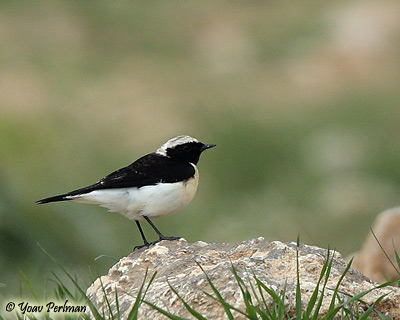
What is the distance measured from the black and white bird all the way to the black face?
0.54ft

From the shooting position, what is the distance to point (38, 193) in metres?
12.3

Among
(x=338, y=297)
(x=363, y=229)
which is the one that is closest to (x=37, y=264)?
(x=338, y=297)

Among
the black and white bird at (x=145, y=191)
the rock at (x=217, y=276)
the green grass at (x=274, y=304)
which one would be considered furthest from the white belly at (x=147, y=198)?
the green grass at (x=274, y=304)

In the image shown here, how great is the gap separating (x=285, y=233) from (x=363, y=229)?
165 centimetres

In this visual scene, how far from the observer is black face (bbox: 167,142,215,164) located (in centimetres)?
666

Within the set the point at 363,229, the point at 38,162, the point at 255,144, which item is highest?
the point at 38,162

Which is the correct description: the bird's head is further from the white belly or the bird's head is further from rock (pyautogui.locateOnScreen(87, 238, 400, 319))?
rock (pyautogui.locateOnScreen(87, 238, 400, 319))

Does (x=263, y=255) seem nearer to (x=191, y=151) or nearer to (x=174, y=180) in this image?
(x=174, y=180)

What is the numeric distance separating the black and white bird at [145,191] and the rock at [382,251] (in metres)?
1.71

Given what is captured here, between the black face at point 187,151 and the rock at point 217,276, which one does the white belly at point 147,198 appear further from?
the rock at point 217,276

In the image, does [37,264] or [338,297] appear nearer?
[338,297]

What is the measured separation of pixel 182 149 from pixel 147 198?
743mm

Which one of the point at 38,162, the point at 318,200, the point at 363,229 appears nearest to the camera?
the point at 363,229

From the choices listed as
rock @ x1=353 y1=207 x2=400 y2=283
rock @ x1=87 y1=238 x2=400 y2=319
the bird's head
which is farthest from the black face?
rock @ x1=353 y1=207 x2=400 y2=283
